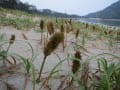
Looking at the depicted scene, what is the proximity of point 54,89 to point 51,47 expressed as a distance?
12.9 inches

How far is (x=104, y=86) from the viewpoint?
4.15ft

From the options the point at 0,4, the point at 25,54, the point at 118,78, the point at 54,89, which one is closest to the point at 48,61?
the point at 25,54

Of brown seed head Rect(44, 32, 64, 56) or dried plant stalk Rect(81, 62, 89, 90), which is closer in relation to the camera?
brown seed head Rect(44, 32, 64, 56)

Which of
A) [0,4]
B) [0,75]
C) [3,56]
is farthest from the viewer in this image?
[0,4]

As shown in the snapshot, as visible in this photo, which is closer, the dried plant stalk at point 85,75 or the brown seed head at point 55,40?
the brown seed head at point 55,40

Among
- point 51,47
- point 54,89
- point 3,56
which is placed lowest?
point 54,89

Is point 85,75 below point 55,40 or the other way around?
below

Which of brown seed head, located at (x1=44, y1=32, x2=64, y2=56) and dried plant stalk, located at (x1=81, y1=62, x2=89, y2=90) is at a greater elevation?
brown seed head, located at (x1=44, y1=32, x2=64, y2=56)

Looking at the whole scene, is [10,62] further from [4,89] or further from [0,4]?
[0,4]

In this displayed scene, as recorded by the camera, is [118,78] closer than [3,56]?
Yes

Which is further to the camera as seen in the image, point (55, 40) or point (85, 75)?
point (85, 75)

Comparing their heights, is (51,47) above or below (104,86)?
above

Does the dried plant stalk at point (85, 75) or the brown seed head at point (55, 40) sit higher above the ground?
the brown seed head at point (55, 40)

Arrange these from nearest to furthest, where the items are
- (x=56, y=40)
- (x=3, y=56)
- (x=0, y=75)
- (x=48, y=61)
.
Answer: (x=56, y=40) → (x=0, y=75) → (x=3, y=56) → (x=48, y=61)
